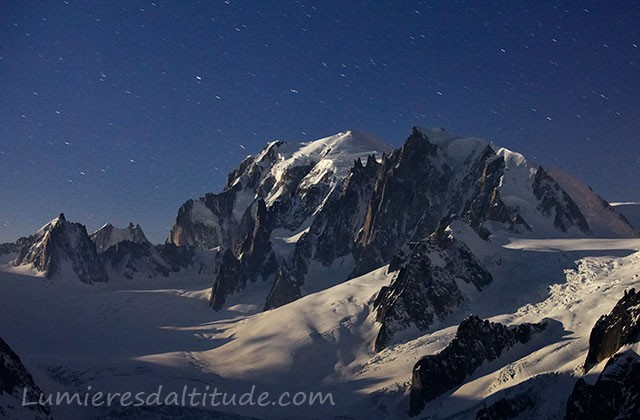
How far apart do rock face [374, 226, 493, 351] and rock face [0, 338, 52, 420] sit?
72.4m

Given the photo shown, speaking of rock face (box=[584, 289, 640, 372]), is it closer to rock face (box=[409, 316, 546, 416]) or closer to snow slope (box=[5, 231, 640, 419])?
snow slope (box=[5, 231, 640, 419])

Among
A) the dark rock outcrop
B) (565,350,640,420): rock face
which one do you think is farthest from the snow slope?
(565,350,640,420): rock face

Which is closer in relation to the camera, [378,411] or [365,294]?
[378,411]

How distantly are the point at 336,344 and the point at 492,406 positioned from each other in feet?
240

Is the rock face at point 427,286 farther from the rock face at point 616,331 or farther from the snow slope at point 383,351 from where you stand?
the rock face at point 616,331

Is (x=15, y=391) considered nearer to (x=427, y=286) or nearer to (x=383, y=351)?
(x=383, y=351)

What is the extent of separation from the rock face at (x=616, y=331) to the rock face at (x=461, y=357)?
3048 centimetres

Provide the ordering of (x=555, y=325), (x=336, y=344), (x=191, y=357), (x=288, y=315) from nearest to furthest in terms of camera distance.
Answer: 1. (x=555, y=325)
2. (x=336, y=344)
3. (x=191, y=357)
4. (x=288, y=315)

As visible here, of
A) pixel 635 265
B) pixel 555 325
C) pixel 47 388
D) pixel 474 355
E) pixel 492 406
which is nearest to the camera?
pixel 492 406

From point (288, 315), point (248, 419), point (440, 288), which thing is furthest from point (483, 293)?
point (248, 419)

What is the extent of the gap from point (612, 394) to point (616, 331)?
19897 mm

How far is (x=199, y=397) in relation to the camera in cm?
14025

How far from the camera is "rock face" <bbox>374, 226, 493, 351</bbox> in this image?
536ft

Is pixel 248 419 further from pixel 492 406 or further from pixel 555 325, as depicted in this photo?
pixel 555 325
